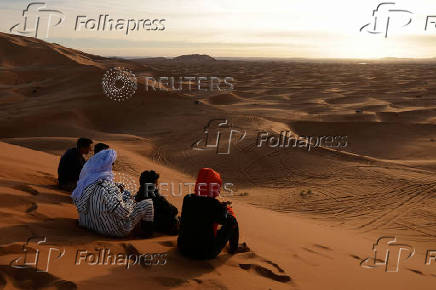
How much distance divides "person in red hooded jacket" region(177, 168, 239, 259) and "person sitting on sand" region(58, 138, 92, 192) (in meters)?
2.89

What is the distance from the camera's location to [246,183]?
11.2 meters

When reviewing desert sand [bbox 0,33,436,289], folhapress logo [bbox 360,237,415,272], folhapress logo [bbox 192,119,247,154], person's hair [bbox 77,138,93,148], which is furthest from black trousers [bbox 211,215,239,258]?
folhapress logo [bbox 192,119,247,154]

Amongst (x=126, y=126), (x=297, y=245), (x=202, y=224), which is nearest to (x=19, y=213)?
(x=202, y=224)

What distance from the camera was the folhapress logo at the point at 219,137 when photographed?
14.0 meters

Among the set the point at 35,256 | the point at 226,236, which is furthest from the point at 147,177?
the point at 35,256

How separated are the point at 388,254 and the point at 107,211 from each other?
4122 mm

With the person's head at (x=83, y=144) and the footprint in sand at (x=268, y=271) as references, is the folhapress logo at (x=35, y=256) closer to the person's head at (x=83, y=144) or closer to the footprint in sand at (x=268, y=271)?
the footprint in sand at (x=268, y=271)

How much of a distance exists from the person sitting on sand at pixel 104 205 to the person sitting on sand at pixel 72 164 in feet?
5.67

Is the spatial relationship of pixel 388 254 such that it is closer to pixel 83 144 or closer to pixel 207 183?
pixel 207 183

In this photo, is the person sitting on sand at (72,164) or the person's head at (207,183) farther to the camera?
the person sitting on sand at (72,164)

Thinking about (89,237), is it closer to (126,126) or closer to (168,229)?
(168,229)

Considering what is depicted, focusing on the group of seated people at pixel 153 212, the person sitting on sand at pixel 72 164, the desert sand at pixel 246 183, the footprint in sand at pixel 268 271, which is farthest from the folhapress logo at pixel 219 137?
the footprint in sand at pixel 268 271

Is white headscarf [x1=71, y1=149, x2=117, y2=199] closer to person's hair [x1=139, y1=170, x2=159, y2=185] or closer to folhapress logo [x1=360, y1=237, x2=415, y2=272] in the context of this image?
person's hair [x1=139, y1=170, x2=159, y2=185]

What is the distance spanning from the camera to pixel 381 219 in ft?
27.2
